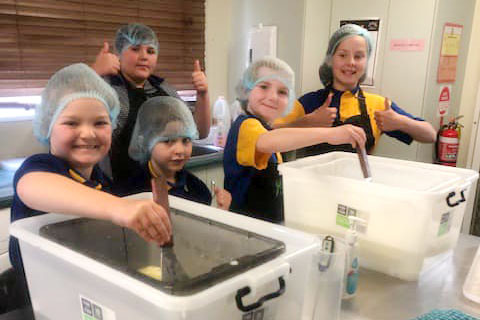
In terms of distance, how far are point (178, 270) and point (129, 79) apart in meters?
0.83

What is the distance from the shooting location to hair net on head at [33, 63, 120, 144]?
34.6 inches

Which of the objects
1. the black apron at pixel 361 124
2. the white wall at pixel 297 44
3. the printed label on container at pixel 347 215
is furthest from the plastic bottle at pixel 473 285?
the white wall at pixel 297 44

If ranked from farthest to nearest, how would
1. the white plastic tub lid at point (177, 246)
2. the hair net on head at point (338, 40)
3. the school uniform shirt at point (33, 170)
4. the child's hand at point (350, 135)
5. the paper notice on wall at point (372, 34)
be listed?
the paper notice on wall at point (372, 34), the hair net on head at point (338, 40), the child's hand at point (350, 135), the school uniform shirt at point (33, 170), the white plastic tub lid at point (177, 246)

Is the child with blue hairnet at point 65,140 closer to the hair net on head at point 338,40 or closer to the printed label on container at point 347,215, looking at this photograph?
the printed label on container at point 347,215

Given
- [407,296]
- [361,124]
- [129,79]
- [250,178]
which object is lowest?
[407,296]

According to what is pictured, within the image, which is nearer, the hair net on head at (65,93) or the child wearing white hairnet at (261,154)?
the hair net on head at (65,93)

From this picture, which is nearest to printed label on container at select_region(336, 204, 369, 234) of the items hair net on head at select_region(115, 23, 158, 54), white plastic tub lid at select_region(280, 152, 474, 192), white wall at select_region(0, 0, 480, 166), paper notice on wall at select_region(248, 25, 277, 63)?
white plastic tub lid at select_region(280, 152, 474, 192)

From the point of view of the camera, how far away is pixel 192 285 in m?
0.52

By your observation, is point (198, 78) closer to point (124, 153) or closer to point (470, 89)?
point (124, 153)

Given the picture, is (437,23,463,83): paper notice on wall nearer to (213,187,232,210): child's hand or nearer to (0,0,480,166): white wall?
(0,0,480,166): white wall

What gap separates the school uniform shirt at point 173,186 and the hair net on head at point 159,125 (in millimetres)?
→ 59

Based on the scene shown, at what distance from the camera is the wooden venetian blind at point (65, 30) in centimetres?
185

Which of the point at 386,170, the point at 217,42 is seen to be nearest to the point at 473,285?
the point at 386,170

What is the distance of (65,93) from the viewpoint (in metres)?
0.88
